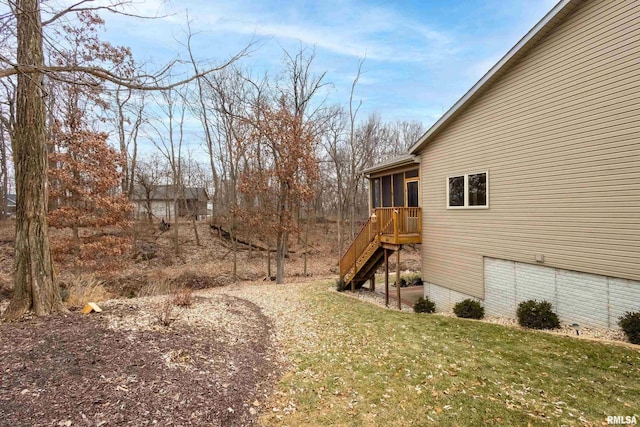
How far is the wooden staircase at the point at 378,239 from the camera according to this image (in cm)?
1054

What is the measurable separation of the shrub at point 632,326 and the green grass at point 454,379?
43cm

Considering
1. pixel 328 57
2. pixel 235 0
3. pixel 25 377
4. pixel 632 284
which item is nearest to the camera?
pixel 25 377

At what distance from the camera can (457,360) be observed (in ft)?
17.1

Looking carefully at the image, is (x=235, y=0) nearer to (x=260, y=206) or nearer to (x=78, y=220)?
(x=78, y=220)

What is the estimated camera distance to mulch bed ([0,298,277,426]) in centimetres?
304

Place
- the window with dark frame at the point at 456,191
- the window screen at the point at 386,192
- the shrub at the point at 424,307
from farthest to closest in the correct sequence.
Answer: the window screen at the point at 386,192
the window with dark frame at the point at 456,191
the shrub at the point at 424,307

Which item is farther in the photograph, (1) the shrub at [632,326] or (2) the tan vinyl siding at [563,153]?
(2) the tan vinyl siding at [563,153]

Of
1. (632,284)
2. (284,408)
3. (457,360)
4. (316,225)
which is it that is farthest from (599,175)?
(316,225)

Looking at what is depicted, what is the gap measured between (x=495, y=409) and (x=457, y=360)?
4.69 feet

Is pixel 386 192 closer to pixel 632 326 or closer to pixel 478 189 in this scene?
pixel 478 189

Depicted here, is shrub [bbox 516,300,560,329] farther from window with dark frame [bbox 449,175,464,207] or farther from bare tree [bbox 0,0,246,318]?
bare tree [bbox 0,0,246,318]

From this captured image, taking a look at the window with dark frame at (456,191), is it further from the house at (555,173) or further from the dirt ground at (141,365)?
the dirt ground at (141,365)

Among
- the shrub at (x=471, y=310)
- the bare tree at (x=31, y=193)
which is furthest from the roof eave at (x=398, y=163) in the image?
the bare tree at (x=31, y=193)

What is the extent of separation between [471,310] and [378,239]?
3.73 m
